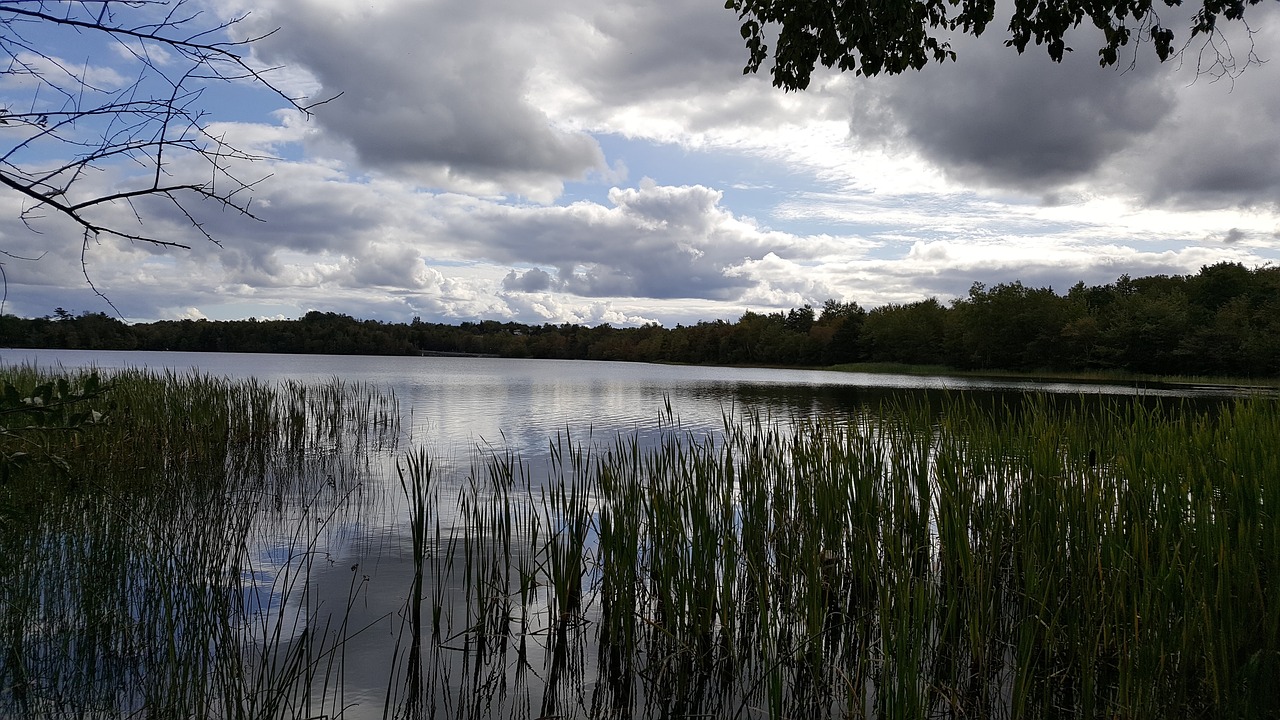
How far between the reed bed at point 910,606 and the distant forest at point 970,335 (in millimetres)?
3310

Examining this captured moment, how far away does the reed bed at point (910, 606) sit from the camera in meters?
3.30

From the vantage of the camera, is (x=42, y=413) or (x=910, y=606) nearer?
(x=42, y=413)

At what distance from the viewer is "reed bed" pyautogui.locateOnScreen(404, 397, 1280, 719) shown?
330 cm

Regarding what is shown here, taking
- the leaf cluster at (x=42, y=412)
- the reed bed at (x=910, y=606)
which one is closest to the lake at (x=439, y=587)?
the reed bed at (x=910, y=606)

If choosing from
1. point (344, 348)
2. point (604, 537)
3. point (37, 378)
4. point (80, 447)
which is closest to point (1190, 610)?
point (604, 537)

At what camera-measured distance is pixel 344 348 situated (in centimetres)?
11769

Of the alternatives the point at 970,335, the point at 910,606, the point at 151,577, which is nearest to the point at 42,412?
the point at 151,577

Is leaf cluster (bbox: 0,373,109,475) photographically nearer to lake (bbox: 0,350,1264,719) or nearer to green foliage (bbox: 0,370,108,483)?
green foliage (bbox: 0,370,108,483)

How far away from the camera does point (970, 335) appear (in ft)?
238

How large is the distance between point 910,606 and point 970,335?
75.4 m

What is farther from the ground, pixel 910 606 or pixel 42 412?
pixel 42 412

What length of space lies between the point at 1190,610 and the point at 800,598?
6.68 ft

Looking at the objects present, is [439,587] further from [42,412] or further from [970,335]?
[970,335]

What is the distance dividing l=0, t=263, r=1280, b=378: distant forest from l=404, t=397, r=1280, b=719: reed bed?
3.31m
